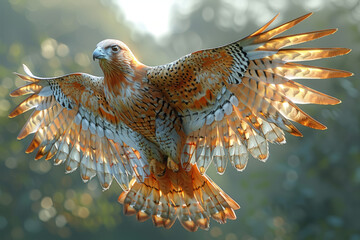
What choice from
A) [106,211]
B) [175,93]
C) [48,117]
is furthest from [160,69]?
[106,211]

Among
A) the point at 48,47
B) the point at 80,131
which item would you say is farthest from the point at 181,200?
the point at 48,47

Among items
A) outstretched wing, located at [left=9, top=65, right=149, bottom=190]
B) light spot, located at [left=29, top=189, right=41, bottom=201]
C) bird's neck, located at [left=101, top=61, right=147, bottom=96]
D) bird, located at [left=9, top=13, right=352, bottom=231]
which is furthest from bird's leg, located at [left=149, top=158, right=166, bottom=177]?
light spot, located at [left=29, top=189, right=41, bottom=201]

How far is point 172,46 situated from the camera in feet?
43.4

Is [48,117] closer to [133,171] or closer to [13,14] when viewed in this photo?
[133,171]

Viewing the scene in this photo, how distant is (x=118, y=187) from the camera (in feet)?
29.3

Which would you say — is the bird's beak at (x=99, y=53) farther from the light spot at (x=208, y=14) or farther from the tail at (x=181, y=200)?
the light spot at (x=208, y=14)

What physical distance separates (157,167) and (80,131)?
65 cm

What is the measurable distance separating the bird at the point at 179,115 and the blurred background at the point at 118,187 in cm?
429

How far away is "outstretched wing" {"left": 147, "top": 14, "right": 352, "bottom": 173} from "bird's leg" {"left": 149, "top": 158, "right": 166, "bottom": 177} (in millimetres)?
183

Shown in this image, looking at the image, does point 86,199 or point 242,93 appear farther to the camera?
point 86,199

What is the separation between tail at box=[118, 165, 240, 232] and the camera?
2.96m

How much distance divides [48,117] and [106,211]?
5.73 meters

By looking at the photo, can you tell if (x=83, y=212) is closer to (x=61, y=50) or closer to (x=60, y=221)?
(x=60, y=221)

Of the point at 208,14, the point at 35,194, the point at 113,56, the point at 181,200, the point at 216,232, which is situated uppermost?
the point at 208,14
